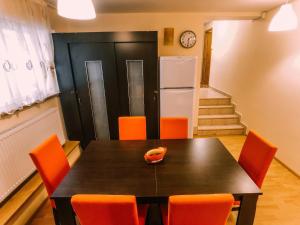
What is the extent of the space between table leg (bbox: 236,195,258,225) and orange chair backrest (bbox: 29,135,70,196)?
1491 mm

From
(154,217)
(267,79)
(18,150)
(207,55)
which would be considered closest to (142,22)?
(267,79)

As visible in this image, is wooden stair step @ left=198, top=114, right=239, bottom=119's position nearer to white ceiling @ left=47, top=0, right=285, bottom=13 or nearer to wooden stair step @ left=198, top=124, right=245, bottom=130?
wooden stair step @ left=198, top=124, right=245, bottom=130

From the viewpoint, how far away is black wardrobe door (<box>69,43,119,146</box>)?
279 cm

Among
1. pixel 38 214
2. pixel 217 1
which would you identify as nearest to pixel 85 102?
pixel 38 214

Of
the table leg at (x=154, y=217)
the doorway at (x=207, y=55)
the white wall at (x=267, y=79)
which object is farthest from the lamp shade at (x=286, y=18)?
the doorway at (x=207, y=55)

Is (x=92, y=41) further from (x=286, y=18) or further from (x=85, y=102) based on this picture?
(x=286, y=18)

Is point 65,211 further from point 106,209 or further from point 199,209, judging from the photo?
point 199,209

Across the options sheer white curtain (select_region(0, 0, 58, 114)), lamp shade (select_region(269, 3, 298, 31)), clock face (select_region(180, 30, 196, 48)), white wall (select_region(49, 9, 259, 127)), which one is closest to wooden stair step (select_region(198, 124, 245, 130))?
clock face (select_region(180, 30, 196, 48))

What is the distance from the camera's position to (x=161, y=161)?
60.9 inches

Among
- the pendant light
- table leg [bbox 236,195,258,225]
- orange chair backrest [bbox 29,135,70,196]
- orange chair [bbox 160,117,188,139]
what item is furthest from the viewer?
orange chair [bbox 160,117,188,139]

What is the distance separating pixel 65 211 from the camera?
3.99 ft

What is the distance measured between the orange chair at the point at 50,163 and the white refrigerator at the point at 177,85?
6.30 ft

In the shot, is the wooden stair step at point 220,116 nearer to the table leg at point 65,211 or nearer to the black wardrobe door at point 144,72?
the black wardrobe door at point 144,72

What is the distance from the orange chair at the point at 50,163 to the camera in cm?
138
